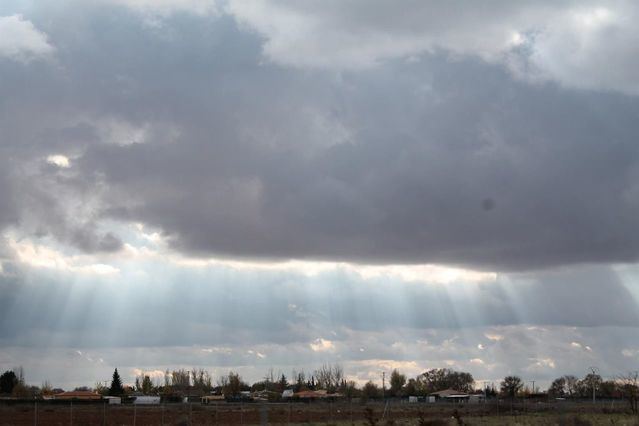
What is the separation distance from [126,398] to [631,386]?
4648 inches

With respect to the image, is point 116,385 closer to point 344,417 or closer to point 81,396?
point 81,396

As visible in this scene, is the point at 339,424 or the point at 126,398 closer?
the point at 339,424

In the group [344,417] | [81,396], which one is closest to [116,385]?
[81,396]

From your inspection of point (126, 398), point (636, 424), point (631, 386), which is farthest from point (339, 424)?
point (126, 398)

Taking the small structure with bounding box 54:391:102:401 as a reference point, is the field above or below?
above

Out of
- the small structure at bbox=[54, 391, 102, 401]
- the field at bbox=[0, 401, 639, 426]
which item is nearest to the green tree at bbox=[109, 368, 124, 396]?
the small structure at bbox=[54, 391, 102, 401]

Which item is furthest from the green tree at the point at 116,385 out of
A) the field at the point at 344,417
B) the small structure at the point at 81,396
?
the field at the point at 344,417

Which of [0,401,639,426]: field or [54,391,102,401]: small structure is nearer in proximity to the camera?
[0,401,639,426]: field

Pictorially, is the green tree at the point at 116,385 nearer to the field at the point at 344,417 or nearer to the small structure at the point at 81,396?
the small structure at the point at 81,396

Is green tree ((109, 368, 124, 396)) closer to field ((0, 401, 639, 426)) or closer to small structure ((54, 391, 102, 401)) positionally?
small structure ((54, 391, 102, 401))

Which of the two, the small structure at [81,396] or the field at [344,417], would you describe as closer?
the field at [344,417]

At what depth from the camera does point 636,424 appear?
1964 inches

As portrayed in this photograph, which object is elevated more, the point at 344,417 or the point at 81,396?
the point at 344,417

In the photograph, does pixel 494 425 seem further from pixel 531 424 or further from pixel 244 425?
pixel 244 425
